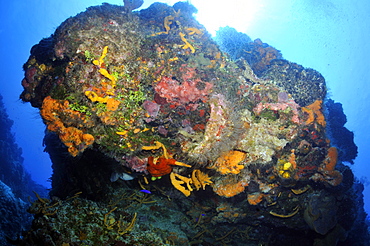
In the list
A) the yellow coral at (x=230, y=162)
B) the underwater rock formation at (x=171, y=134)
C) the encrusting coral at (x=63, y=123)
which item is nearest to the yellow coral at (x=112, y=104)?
the underwater rock formation at (x=171, y=134)

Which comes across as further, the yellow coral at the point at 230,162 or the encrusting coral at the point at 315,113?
the encrusting coral at the point at 315,113

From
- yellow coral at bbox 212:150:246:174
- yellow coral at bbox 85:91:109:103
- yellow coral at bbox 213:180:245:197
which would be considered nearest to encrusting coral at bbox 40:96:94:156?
yellow coral at bbox 85:91:109:103

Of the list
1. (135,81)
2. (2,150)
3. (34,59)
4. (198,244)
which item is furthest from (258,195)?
(2,150)

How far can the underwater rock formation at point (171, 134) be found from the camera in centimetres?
377

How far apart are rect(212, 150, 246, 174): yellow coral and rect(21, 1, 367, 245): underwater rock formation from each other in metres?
0.03

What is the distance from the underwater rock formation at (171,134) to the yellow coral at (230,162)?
0.09ft

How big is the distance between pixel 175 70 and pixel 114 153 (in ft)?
7.67

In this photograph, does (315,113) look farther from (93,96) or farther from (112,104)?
(93,96)

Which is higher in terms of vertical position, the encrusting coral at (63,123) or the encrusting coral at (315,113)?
the encrusting coral at (315,113)

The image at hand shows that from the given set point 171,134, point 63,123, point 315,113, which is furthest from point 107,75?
point 315,113

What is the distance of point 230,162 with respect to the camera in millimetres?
4715

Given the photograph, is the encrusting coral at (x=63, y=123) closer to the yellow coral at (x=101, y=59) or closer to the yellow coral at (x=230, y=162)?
the yellow coral at (x=101, y=59)

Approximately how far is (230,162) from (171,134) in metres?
1.69

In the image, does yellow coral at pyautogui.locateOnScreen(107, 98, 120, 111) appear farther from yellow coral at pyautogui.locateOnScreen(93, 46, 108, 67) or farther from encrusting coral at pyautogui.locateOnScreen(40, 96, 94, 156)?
yellow coral at pyautogui.locateOnScreen(93, 46, 108, 67)
